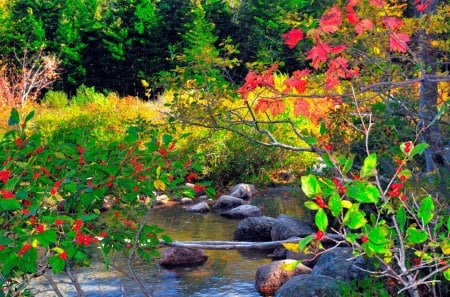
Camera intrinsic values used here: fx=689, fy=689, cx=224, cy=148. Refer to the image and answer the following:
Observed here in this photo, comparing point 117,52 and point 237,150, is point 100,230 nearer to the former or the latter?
point 237,150

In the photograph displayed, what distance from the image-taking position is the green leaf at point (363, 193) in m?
2.68

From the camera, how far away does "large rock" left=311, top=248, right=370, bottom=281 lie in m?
6.45

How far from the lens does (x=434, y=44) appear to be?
5820mm

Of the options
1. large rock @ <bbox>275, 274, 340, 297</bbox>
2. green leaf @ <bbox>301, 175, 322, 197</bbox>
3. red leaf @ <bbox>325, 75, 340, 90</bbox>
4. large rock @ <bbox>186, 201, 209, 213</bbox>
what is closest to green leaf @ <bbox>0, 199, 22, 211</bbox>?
green leaf @ <bbox>301, 175, 322, 197</bbox>

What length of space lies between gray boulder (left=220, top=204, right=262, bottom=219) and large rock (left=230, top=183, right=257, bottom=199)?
1683mm

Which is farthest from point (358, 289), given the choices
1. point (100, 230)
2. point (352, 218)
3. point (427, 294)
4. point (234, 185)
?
point (234, 185)

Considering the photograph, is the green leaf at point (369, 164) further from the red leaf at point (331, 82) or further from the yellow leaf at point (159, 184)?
the yellow leaf at point (159, 184)

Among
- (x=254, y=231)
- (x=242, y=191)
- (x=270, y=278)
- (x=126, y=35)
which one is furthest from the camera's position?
(x=126, y=35)

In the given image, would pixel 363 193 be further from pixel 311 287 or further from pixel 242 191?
pixel 242 191

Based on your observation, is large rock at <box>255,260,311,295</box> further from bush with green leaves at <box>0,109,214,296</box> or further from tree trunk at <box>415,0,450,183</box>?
bush with green leaves at <box>0,109,214,296</box>

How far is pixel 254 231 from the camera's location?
1068cm

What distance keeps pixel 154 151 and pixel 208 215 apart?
7.98 m

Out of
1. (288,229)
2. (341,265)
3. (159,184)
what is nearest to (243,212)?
A: (288,229)

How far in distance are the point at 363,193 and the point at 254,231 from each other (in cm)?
805
